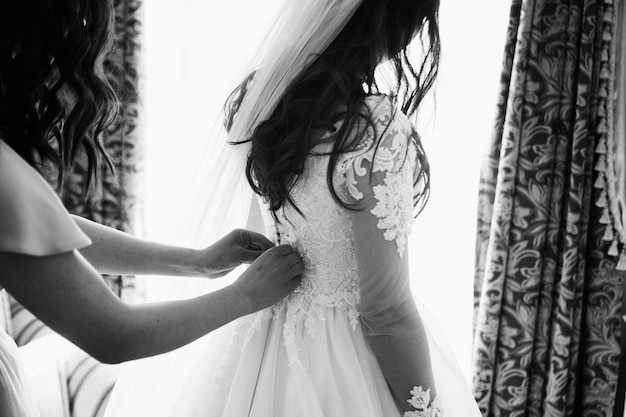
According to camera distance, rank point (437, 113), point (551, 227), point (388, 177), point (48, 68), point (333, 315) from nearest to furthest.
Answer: point (48, 68) → point (388, 177) → point (333, 315) → point (551, 227) → point (437, 113)

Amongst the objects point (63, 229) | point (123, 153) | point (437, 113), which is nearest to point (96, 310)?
point (63, 229)

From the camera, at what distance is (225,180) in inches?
46.0

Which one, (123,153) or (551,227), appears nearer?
(551,227)

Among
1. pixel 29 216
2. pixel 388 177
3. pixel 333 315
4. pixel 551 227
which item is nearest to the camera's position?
pixel 29 216

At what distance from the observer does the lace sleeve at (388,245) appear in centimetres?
97

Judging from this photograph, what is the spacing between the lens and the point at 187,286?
4.00 feet

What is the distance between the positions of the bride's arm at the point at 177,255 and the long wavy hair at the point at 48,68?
0.75 feet

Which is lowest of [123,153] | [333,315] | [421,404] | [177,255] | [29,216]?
[421,404]

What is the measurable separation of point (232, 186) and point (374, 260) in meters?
0.35

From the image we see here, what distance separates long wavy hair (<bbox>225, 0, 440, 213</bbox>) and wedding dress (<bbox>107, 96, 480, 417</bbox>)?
1.0 inches

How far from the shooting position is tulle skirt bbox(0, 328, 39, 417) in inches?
35.0

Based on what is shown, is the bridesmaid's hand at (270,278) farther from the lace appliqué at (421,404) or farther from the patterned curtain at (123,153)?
the patterned curtain at (123,153)

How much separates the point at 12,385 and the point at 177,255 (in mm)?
375

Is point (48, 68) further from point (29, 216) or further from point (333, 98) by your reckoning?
point (333, 98)
